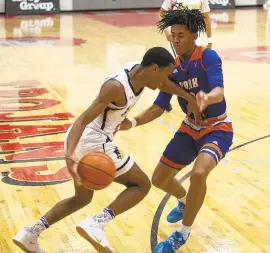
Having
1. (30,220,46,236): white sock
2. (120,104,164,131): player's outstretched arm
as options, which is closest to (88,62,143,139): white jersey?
(120,104,164,131): player's outstretched arm

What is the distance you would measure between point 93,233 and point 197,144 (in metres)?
1.20

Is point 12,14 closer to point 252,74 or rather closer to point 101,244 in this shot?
point 252,74

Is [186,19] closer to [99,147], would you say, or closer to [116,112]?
[116,112]

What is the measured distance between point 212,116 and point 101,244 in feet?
4.57

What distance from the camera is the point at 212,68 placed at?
537 centimetres

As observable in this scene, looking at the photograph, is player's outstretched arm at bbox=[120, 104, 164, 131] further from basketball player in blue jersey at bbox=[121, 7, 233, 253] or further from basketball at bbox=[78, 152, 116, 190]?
basketball at bbox=[78, 152, 116, 190]

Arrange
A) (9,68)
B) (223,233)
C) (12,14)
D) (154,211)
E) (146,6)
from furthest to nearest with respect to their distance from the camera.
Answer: (146,6) < (12,14) < (9,68) < (154,211) < (223,233)

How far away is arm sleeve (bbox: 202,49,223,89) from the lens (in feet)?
17.3

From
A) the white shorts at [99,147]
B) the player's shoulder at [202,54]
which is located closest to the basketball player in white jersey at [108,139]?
the white shorts at [99,147]

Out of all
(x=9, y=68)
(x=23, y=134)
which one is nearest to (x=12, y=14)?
(x=9, y=68)

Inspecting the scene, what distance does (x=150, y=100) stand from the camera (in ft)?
37.7

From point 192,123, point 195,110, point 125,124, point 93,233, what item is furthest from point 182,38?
point 93,233

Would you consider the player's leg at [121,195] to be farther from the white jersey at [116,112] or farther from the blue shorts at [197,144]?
the blue shorts at [197,144]

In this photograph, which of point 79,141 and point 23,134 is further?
point 23,134
